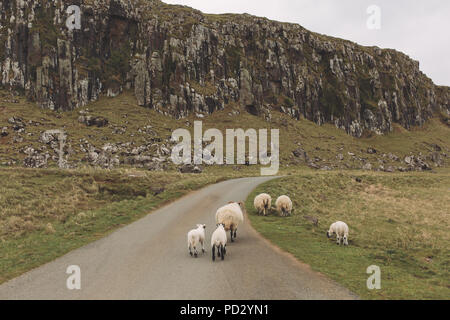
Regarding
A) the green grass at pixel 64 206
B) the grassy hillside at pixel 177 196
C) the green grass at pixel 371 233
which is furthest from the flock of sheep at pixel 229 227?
the green grass at pixel 64 206

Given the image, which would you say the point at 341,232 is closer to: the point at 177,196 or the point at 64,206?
the point at 177,196

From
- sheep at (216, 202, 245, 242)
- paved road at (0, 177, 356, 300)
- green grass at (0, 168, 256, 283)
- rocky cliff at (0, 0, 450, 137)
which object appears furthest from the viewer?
rocky cliff at (0, 0, 450, 137)

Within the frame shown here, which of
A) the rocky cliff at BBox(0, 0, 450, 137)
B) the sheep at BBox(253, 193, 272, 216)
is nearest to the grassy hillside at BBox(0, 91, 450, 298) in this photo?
the sheep at BBox(253, 193, 272, 216)

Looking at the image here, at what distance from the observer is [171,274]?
10.9 meters

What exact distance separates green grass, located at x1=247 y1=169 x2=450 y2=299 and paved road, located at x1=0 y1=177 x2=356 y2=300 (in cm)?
136

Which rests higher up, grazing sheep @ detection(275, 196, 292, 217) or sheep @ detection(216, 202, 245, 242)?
sheep @ detection(216, 202, 245, 242)

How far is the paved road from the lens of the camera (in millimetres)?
9266

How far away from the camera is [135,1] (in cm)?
12062

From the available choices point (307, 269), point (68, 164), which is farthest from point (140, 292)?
point (68, 164)

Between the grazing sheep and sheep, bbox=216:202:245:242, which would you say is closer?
sheep, bbox=216:202:245:242

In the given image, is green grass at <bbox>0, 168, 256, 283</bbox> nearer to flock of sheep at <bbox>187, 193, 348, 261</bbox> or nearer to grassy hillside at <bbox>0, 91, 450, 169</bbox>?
flock of sheep at <bbox>187, 193, 348, 261</bbox>

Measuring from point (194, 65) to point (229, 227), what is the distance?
9846 centimetres

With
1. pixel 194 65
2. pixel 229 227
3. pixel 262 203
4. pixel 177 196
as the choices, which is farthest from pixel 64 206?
pixel 194 65

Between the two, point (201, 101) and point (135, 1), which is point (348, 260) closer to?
point (201, 101)
